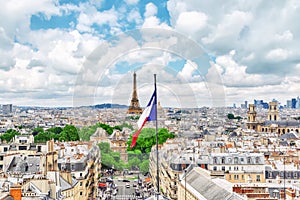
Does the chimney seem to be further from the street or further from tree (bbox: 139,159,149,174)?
tree (bbox: 139,159,149,174)

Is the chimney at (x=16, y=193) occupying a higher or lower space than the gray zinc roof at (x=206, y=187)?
higher

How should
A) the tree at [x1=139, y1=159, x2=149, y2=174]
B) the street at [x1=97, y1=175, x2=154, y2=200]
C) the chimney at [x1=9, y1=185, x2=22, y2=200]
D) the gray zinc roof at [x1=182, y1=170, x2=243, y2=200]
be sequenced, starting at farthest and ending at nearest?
the tree at [x1=139, y1=159, x2=149, y2=174] < the street at [x1=97, y1=175, x2=154, y2=200] < the gray zinc roof at [x1=182, y1=170, x2=243, y2=200] < the chimney at [x1=9, y1=185, x2=22, y2=200]

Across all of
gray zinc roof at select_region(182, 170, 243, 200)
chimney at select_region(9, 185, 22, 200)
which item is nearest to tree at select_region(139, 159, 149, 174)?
gray zinc roof at select_region(182, 170, 243, 200)

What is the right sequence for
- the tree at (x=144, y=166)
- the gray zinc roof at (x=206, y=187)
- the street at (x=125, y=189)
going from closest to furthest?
1. the gray zinc roof at (x=206, y=187)
2. the street at (x=125, y=189)
3. the tree at (x=144, y=166)

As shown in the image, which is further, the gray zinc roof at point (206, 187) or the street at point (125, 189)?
the street at point (125, 189)

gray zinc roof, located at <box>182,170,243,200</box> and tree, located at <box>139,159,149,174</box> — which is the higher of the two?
gray zinc roof, located at <box>182,170,243,200</box>

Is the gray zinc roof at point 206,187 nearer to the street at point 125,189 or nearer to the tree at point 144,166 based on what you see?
the street at point 125,189

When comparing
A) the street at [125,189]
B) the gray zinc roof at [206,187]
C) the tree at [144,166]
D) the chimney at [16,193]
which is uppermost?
the chimney at [16,193]

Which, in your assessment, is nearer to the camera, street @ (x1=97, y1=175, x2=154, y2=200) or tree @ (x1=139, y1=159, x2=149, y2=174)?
street @ (x1=97, y1=175, x2=154, y2=200)

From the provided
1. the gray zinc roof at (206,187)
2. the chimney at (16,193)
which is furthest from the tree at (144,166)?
the chimney at (16,193)

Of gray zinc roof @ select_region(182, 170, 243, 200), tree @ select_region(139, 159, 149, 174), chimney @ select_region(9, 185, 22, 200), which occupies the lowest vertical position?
tree @ select_region(139, 159, 149, 174)

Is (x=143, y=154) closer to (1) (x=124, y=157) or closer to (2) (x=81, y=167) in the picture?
(1) (x=124, y=157)
